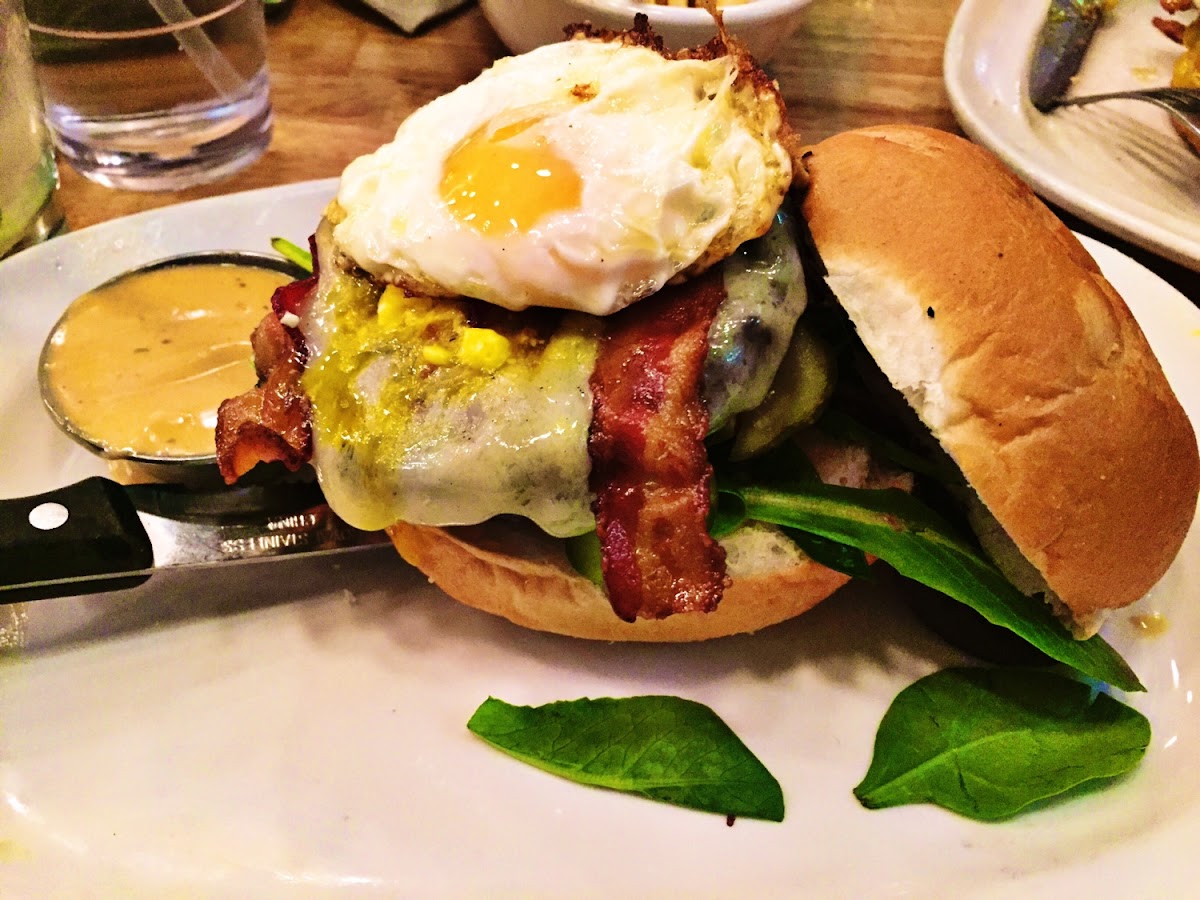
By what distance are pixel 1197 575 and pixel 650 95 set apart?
136cm

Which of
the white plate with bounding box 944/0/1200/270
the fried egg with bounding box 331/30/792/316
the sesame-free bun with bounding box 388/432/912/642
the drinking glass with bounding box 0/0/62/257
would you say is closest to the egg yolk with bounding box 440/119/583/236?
the fried egg with bounding box 331/30/792/316

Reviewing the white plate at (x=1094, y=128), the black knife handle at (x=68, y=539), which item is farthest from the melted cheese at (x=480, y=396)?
the white plate at (x=1094, y=128)

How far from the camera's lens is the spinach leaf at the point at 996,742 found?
4.83ft

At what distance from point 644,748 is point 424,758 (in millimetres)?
374

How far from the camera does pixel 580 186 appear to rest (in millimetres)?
1437

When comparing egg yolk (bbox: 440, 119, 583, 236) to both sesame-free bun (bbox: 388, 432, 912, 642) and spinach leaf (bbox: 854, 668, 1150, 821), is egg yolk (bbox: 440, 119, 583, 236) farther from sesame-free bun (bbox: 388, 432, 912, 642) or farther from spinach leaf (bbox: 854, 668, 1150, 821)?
spinach leaf (bbox: 854, 668, 1150, 821)

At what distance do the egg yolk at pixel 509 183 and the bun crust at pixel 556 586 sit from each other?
1.77 feet

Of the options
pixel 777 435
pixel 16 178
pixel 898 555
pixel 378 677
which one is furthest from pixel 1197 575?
pixel 16 178

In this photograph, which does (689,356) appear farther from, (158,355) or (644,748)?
(158,355)

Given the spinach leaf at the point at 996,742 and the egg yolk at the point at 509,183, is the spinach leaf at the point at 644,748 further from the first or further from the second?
the egg yolk at the point at 509,183

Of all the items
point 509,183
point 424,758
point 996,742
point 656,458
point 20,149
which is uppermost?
point 509,183

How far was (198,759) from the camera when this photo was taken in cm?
153

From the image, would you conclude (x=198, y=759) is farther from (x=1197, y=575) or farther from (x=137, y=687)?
(x=1197, y=575)

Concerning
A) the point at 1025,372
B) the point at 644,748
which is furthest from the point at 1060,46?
the point at 644,748
